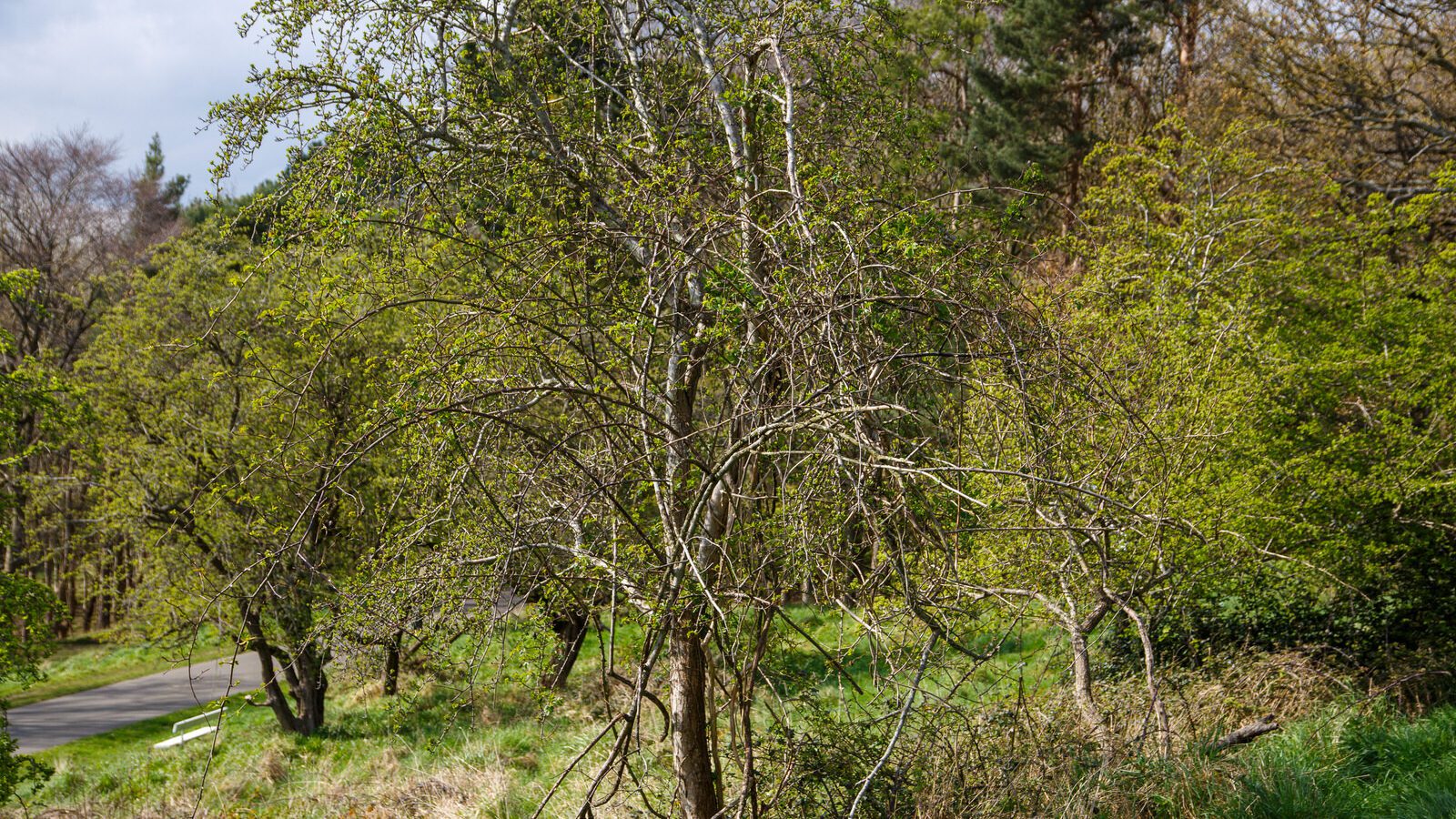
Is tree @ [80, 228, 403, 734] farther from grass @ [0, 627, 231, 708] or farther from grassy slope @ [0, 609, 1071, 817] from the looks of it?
grass @ [0, 627, 231, 708]

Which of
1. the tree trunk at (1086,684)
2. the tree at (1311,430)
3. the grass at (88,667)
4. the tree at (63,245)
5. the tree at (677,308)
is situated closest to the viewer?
the tree at (677,308)

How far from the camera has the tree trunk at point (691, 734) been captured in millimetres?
4742

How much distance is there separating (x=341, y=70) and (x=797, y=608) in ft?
29.8

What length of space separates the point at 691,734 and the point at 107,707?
14.8m

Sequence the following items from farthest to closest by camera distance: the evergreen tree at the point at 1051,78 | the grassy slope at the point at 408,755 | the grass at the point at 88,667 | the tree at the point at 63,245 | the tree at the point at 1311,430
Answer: the tree at the point at 63,245
the evergreen tree at the point at 1051,78
the grass at the point at 88,667
the tree at the point at 1311,430
the grassy slope at the point at 408,755

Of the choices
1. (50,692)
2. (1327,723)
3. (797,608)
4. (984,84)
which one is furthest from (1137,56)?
(50,692)

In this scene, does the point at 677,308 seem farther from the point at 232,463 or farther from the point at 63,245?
the point at 63,245

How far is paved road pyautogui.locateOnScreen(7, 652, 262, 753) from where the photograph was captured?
1373cm

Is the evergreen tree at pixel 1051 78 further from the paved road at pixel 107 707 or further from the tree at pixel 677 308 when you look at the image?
the paved road at pixel 107 707

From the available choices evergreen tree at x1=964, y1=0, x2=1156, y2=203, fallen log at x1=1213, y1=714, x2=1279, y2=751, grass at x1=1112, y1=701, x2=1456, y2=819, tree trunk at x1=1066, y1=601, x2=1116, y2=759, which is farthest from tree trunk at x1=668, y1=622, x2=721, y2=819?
evergreen tree at x1=964, y1=0, x2=1156, y2=203

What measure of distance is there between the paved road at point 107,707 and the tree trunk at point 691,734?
9716mm

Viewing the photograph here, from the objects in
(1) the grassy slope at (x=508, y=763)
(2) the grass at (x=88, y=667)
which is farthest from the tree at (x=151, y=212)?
(1) the grassy slope at (x=508, y=763)

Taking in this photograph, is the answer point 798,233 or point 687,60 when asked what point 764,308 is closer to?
point 798,233

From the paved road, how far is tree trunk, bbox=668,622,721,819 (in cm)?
972
